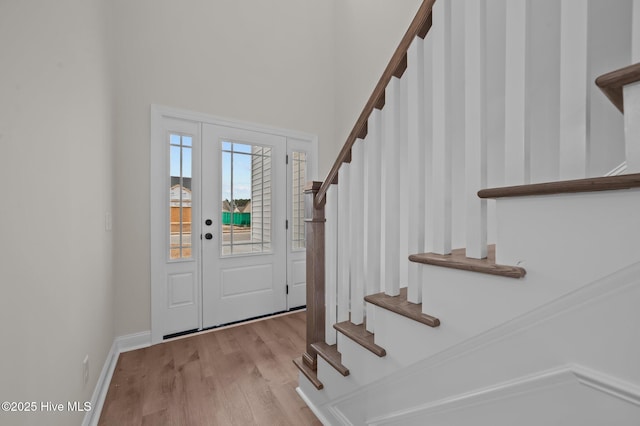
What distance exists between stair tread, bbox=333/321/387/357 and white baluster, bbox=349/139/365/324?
4cm

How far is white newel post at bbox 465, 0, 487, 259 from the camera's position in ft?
2.67

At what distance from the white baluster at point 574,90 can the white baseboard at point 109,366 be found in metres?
2.29

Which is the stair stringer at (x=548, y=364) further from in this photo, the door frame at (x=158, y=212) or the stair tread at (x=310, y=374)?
the door frame at (x=158, y=212)

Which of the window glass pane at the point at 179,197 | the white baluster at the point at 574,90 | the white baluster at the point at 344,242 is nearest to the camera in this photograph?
the white baluster at the point at 574,90

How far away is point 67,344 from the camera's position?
1.20m

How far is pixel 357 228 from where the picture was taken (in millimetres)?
1358

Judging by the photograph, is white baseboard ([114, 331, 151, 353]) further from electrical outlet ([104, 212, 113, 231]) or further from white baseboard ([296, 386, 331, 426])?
white baseboard ([296, 386, 331, 426])

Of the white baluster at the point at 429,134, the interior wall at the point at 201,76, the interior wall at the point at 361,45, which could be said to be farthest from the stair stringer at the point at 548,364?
the interior wall at the point at 361,45

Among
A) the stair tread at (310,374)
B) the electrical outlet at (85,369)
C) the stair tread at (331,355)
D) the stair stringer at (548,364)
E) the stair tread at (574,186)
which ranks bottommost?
the stair tread at (310,374)

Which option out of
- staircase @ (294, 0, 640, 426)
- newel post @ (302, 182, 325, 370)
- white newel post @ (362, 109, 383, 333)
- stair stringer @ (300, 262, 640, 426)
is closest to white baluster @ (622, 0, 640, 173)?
staircase @ (294, 0, 640, 426)

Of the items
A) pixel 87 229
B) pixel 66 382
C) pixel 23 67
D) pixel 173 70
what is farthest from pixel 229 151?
pixel 66 382

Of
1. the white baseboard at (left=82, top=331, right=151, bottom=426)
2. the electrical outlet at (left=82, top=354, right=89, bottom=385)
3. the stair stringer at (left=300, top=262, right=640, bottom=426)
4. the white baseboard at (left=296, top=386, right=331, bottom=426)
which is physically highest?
the stair stringer at (left=300, top=262, right=640, bottom=426)

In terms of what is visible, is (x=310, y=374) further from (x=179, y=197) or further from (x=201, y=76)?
(x=201, y=76)

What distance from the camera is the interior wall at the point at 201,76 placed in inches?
94.7
